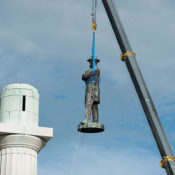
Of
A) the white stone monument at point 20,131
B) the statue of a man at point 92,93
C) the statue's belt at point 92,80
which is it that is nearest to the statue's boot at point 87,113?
the statue of a man at point 92,93

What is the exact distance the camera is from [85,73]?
24.7 metres

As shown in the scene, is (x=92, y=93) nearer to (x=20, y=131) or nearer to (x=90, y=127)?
(x=90, y=127)

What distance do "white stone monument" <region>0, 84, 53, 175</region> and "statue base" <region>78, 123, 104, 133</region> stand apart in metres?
6.95

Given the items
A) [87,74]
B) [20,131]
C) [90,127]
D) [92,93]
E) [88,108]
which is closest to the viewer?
[90,127]

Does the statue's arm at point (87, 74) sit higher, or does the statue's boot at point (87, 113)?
the statue's arm at point (87, 74)

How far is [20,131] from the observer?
96.0 ft

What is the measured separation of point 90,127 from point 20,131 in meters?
7.39

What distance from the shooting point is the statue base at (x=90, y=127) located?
23000 mm

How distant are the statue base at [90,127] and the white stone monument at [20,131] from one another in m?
6.95

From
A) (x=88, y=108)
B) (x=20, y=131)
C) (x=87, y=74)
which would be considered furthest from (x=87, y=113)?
(x=20, y=131)

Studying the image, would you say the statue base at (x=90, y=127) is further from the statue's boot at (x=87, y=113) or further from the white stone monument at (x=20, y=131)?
the white stone monument at (x=20, y=131)

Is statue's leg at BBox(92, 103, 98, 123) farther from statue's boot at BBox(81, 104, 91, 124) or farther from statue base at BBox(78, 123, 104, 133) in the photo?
statue base at BBox(78, 123, 104, 133)

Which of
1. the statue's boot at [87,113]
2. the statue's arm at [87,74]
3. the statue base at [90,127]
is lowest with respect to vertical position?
the statue base at [90,127]

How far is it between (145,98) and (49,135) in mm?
8531
